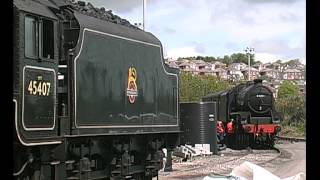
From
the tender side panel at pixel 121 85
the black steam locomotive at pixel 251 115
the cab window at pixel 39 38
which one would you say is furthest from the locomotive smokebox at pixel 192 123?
the black steam locomotive at pixel 251 115

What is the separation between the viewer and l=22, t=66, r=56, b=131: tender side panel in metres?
6.65

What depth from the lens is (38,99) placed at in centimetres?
697

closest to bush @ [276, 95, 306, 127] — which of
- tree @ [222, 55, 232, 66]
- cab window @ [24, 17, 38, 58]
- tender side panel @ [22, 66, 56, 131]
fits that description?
tender side panel @ [22, 66, 56, 131]

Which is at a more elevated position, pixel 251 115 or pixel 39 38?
pixel 39 38

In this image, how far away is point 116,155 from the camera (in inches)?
385

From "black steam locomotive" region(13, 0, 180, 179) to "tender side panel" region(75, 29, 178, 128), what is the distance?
0.06 ft

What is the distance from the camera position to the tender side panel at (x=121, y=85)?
8.46 m

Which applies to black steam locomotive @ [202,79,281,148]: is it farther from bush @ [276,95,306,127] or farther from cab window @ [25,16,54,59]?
bush @ [276,95,306,127]

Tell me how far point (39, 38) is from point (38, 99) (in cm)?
91

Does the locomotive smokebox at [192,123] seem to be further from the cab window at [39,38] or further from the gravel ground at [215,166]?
the cab window at [39,38]

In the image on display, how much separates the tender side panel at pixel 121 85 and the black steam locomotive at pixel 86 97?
18 mm

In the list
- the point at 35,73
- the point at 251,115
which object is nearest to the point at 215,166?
the point at 251,115

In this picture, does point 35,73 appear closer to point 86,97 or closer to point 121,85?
point 86,97
